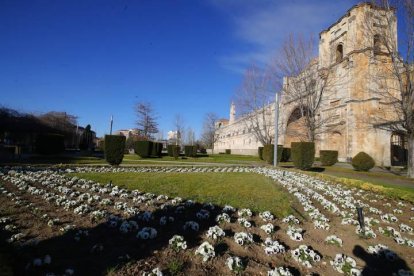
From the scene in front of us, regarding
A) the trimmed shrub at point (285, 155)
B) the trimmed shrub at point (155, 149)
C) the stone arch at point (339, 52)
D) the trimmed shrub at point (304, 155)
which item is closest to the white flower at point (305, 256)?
the trimmed shrub at point (304, 155)

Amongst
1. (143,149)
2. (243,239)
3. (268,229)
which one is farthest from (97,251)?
(143,149)

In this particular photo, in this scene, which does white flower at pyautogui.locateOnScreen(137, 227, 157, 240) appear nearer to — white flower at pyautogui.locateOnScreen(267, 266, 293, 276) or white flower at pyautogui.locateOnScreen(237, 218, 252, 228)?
white flower at pyautogui.locateOnScreen(237, 218, 252, 228)

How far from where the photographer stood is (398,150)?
34719mm

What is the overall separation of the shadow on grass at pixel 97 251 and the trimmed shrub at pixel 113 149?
14.3 metres

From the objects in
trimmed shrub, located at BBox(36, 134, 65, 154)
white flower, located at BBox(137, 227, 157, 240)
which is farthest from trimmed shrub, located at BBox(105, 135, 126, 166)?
white flower, located at BBox(137, 227, 157, 240)

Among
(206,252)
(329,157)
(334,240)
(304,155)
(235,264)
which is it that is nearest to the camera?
(235,264)

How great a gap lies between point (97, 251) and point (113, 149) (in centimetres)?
1582

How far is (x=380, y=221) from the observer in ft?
22.4

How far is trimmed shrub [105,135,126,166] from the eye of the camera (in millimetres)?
18984

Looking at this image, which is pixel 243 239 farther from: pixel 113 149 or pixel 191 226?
pixel 113 149

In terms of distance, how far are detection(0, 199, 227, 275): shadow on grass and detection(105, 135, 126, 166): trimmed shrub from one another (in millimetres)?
14317

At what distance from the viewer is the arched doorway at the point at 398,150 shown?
3241 cm

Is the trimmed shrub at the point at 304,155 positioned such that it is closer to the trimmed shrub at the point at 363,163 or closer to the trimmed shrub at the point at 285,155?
the trimmed shrub at the point at 363,163

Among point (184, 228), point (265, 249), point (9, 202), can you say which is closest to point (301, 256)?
point (265, 249)
